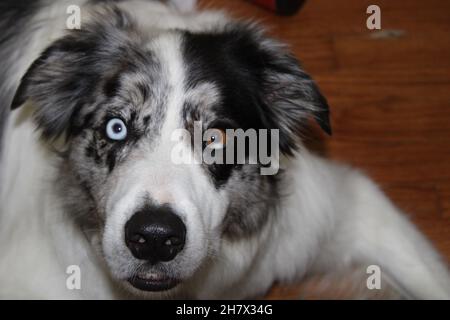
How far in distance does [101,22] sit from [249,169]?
2.85 feet

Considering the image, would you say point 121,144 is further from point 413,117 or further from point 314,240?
point 413,117

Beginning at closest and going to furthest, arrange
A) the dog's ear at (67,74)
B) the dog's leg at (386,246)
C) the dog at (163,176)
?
1. the dog at (163,176)
2. the dog's ear at (67,74)
3. the dog's leg at (386,246)

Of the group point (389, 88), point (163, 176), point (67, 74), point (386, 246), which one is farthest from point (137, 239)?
point (389, 88)

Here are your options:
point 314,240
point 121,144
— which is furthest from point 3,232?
point 314,240

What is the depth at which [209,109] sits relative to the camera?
8.62ft

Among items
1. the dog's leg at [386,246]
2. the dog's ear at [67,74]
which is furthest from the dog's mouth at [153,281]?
the dog's leg at [386,246]

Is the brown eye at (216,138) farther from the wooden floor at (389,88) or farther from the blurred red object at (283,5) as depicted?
the blurred red object at (283,5)

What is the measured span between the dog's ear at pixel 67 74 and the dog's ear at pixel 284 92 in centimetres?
57

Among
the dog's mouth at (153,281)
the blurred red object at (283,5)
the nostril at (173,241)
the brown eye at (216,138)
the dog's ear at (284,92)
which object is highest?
the blurred red object at (283,5)

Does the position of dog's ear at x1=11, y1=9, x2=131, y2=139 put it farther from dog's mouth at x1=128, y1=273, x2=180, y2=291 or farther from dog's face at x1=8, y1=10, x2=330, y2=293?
dog's mouth at x1=128, y1=273, x2=180, y2=291

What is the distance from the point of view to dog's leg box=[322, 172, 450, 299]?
3.27 meters

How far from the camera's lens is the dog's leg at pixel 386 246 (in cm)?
327

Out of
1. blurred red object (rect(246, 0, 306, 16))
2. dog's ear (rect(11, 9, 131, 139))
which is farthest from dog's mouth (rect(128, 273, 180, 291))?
blurred red object (rect(246, 0, 306, 16))

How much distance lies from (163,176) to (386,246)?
4.43 feet
